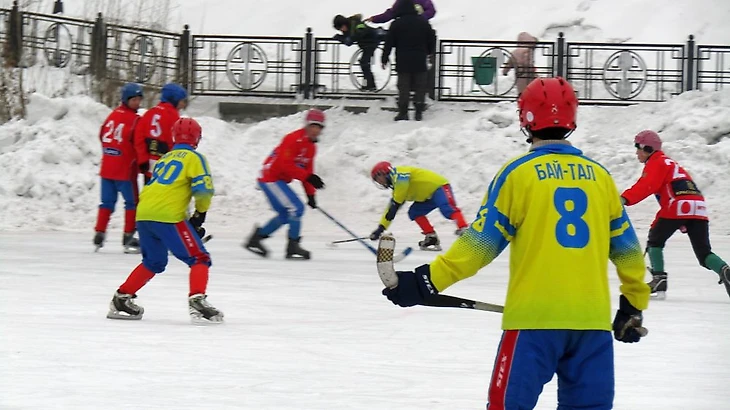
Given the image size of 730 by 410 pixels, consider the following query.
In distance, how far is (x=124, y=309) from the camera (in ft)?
24.8

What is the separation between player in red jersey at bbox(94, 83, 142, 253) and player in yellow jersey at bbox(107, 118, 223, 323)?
4.64m

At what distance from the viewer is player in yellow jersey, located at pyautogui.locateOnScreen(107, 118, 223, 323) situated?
7.37 meters

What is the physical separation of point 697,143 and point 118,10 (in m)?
10.7

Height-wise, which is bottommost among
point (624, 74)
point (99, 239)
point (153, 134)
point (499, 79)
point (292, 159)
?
point (99, 239)

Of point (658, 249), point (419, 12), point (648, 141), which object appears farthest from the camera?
point (419, 12)

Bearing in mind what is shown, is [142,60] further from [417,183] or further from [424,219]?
[417,183]

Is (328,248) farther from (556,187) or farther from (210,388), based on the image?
(556,187)

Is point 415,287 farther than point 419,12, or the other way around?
point 419,12

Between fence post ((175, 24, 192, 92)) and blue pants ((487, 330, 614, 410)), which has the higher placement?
fence post ((175, 24, 192, 92))

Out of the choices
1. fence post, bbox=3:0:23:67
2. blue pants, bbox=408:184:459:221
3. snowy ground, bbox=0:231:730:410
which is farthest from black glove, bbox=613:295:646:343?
fence post, bbox=3:0:23:67

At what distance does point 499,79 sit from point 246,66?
4181 mm

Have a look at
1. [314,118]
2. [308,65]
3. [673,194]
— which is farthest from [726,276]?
[308,65]

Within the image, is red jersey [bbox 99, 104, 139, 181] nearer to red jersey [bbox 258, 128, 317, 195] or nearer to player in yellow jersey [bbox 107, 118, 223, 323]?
red jersey [bbox 258, 128, 317, 195]

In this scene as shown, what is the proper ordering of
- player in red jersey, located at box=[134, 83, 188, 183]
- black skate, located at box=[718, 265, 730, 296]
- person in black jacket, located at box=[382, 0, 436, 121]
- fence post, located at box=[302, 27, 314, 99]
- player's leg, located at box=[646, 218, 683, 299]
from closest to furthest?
black skate, located at box=[718, 265, 730, 296], player's leg, located at box=[646, 218, 683, 299], player in red jersey, located at box=[134, 83, 188, 183], person in black jacket, located at box=[382, 0, 436, 121], fence post, located at box=[302, 27, 314, 99]
